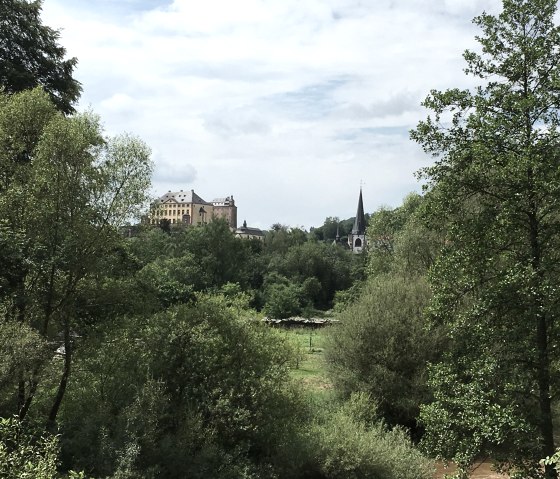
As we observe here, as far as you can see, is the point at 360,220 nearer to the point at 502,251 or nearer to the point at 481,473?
the point at 481,473

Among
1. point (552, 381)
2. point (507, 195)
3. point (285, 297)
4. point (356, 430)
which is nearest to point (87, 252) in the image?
point (356, 430)

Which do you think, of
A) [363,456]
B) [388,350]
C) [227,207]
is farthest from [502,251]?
[227,207]

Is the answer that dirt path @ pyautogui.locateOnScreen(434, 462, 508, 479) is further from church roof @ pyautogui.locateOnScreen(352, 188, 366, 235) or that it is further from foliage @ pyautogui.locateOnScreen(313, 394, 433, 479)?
church roof @ pyautogui.locateOnScreen(352, 188, 366, 235)

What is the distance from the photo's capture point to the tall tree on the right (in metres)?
11.7

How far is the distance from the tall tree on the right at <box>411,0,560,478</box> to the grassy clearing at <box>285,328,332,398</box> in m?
7.01

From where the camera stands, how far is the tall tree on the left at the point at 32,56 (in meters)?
21.9

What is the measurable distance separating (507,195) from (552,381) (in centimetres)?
440

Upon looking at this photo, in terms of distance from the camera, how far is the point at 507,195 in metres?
12.4

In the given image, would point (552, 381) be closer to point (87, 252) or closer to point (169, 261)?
point (87, 252)

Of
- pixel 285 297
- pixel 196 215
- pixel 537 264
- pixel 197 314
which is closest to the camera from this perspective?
pixel 537 264

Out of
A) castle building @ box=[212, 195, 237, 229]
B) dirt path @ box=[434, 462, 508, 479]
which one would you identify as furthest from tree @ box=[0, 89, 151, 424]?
castle building @ box=[212, 195, 237, 229]

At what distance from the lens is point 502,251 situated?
12.9 m

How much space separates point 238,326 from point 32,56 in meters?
15.4

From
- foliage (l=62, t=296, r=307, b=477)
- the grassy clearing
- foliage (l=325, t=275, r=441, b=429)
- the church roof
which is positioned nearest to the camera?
foliage (l=62, t=296, r=307, b=477)
